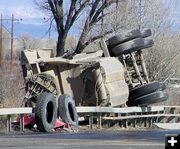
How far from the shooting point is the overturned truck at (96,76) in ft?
67.4

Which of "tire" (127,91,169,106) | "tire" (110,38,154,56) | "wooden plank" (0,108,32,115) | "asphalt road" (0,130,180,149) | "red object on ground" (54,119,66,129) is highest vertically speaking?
"tire" (110,38,154,56)

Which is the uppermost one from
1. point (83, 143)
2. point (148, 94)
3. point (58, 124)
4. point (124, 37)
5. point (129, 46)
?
point (124, 37)

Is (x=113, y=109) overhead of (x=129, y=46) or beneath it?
beneath

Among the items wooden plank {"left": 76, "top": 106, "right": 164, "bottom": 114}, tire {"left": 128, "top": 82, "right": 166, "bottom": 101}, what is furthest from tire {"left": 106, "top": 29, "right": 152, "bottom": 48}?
wooden plank {"left": 76, "top": 106, "right": 164, "bottom": 114}

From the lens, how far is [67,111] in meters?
17.9

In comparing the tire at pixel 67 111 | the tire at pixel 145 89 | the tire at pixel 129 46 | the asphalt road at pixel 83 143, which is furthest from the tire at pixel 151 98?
the asphalt road at pixel 83 143

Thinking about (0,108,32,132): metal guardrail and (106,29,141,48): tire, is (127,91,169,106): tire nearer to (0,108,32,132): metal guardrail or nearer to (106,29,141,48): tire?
(106,29,141,48): tire

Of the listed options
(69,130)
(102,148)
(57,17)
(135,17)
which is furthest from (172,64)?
(102,148)

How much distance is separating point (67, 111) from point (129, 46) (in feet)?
17.1

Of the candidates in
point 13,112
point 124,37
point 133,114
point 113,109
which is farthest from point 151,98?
point 13,112

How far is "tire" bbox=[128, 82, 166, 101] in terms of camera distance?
2167cm

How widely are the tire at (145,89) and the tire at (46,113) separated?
17.4 feet

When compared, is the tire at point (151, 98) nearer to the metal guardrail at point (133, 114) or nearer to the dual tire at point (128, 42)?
the metal guardrail at point (133, 114)

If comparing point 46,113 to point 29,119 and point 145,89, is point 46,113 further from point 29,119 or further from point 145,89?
point 145,89
